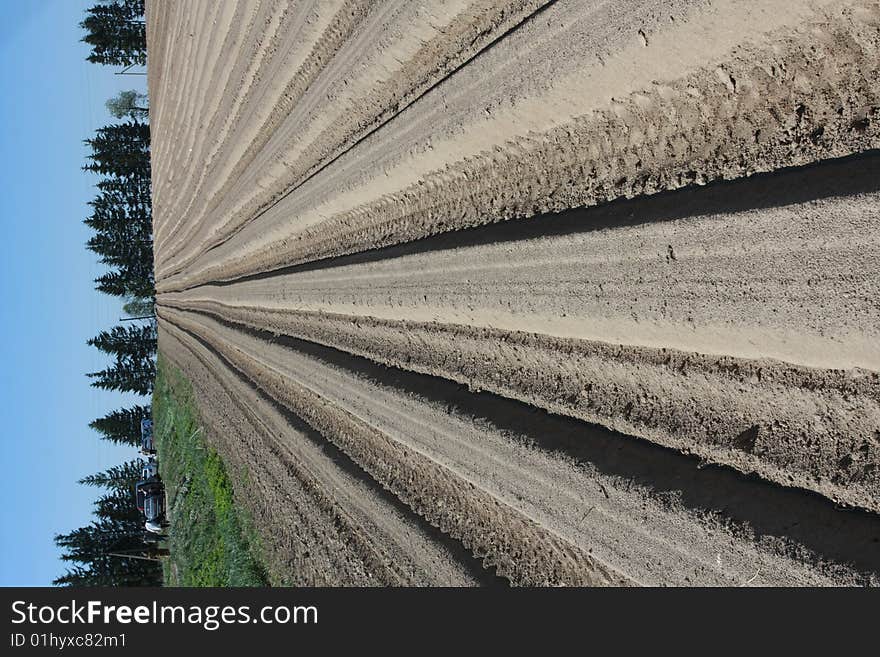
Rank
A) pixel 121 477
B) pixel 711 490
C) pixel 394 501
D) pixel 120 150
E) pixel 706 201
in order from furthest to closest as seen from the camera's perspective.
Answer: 1. pixel 120 150
2. pixel 121 477
3. pixel 394 501
4. pixel 706 201
5. pixel 711 490

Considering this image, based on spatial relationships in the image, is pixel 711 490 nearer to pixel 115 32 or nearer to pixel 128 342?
pixel 128 342

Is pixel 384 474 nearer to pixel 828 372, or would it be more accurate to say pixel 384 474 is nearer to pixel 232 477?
pixel 828 372

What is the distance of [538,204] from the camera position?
5855 mm

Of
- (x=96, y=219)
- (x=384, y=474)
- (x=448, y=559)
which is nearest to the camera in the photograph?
(x=448, y=559)

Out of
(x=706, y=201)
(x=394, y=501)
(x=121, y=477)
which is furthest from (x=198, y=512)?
(x=121, y=477)

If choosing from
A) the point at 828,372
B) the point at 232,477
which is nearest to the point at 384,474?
the point at 828,372

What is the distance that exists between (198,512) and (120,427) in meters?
23.4

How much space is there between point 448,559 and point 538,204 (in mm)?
3047

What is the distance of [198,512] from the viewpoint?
562 inches

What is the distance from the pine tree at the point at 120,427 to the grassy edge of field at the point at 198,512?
14811 mm

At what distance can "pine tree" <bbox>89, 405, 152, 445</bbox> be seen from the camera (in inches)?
1372

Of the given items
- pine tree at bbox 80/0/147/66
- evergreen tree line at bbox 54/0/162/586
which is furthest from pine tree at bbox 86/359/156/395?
pine tree at bbox 80/0/147/66

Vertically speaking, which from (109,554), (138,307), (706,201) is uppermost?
(706,201)

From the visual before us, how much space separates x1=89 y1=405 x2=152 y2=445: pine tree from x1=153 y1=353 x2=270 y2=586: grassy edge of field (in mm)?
14811
